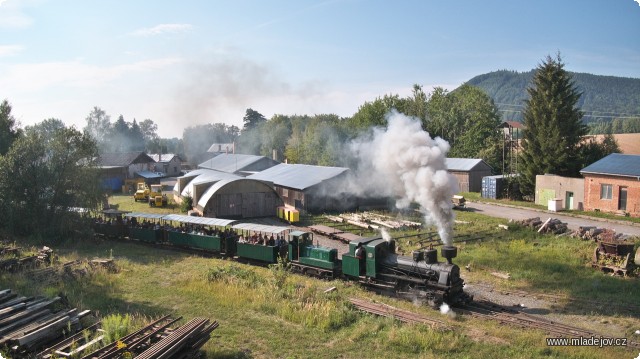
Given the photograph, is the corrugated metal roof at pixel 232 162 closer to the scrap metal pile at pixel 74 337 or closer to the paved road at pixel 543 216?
the paved road at pixel 543 216

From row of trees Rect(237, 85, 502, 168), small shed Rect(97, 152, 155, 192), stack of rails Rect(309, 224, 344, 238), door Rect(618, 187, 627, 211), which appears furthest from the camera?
small shed Rect(97, 152, 155, 192)

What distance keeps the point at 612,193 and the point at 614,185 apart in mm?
638

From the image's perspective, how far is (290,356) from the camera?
41.6 ft

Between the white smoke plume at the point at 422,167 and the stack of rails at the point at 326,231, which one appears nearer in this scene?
the white smoke plume at the point at 422,167

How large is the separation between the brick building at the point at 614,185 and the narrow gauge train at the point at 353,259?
23.3m

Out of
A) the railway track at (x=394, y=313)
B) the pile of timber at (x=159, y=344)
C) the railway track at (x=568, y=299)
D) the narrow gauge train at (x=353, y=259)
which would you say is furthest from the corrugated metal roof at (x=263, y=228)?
the pile of timber at (x=159, y=344)

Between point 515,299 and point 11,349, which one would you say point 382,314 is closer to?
point 515,299

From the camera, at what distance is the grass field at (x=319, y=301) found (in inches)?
519

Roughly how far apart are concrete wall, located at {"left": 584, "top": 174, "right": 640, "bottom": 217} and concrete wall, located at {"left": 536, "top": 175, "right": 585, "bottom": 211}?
0.77 metres

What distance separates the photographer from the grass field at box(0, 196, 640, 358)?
13188 millimetres

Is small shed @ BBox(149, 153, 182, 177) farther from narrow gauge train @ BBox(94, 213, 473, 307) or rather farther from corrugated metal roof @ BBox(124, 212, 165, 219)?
narrow gauge train @ BBox(94, 213, 473, 307)

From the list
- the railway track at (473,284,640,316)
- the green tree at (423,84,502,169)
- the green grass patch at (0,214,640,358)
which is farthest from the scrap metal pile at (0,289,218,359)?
the green tree at (423,84,502,169)

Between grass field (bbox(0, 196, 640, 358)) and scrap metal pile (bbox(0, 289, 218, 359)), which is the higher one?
scrap metal pile (bbox(0, 289, 218, 359))

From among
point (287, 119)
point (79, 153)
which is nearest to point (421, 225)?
point (79, 153)
